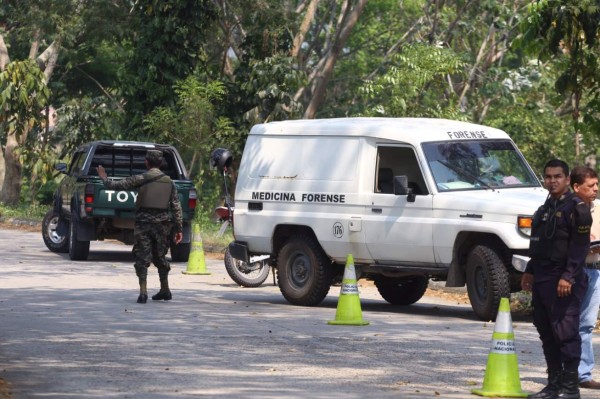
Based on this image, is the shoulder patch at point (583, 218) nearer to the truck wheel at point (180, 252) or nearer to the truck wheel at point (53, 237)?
the truck wheel at point (180, 252)

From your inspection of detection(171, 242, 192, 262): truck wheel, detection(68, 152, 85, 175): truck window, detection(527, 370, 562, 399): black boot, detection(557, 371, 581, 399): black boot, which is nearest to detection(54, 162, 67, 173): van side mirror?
detection(68, 152, 85, 175): truck window

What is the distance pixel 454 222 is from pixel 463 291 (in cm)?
399

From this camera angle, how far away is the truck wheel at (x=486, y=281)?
15.4 metres

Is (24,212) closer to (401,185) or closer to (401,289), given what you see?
(401,289)

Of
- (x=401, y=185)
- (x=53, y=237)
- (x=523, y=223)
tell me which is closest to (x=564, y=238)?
(x=523, y=223)

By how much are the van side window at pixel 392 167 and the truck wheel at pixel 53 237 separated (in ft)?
36.0

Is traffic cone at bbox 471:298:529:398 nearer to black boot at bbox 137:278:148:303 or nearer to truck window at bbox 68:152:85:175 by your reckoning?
black boot at bbox 137:278:148:303

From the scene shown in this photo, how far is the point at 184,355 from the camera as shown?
1248 centimetres

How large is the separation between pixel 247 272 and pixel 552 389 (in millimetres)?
10560

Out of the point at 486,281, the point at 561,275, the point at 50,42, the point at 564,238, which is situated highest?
the point at 50,42

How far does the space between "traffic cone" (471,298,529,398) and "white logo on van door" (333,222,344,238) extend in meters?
6.80

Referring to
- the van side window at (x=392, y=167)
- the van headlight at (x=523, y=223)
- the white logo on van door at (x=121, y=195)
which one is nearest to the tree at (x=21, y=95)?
the white logo on van door at (x=121, y=195)

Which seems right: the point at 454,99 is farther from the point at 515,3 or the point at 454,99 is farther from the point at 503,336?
the point at 503,336

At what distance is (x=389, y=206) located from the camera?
16766 mm
